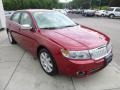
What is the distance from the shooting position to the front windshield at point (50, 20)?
418cm

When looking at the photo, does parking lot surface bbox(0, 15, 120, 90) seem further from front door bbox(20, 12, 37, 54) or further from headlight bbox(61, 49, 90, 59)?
headlight bbox(61, 49, 90, 59)

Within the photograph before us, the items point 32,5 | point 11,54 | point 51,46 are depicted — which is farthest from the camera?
point 32,5

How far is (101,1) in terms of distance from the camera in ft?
171

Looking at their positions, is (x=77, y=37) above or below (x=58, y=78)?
above

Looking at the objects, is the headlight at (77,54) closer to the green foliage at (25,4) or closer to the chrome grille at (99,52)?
the chrome grille at (99,52)

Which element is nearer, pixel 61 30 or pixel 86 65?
pixel 86 65

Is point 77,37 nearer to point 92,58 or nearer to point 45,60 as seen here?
point 92,58

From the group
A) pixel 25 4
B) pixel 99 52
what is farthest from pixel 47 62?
pixel 25 4

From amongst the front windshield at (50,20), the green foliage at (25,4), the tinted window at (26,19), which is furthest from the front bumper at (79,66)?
the green foliage at (25,4)

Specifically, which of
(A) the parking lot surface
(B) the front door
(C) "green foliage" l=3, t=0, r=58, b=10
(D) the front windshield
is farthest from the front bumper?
(C) "green foliage" l=3, t=0, r=58, b=10

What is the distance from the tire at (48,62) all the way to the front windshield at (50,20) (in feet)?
2.51

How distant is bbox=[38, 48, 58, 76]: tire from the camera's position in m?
3.43

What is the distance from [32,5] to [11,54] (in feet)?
105

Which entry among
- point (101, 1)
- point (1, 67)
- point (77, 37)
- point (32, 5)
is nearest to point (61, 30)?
point (77, 37)
